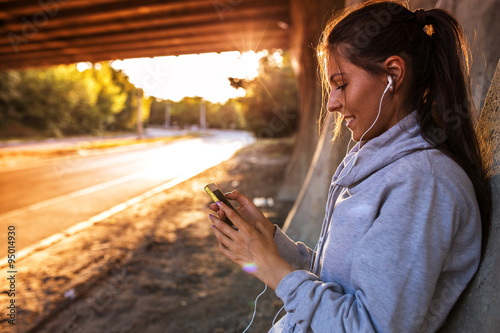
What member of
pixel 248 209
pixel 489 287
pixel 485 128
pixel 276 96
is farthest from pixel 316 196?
pixel 276 96

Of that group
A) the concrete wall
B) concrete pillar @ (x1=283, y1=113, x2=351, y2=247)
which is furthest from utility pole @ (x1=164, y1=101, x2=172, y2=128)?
the concrete wall

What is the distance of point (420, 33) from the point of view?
1.15 metres

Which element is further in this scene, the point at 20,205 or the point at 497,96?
the point at 20,205

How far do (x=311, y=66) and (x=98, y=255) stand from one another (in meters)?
5.84

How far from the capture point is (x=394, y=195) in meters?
0.96

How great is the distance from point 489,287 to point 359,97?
69 cm

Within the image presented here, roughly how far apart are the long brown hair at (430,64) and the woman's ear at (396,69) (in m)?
0.02

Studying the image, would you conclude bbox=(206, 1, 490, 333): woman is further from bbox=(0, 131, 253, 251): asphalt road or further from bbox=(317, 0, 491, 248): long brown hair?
bbox=(0, 131, 253, 251): asphalt road

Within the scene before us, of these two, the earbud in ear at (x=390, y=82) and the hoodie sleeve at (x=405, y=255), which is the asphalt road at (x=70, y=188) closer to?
the hoodie sleeve at (x=405, y=255)

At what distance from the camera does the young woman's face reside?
3.79ft

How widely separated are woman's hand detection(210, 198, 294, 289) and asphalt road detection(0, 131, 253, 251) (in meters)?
5.09

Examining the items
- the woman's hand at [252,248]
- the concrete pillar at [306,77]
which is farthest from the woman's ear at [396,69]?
the concrete pillar at [306,77]

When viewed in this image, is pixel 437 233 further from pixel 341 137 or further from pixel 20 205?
pixel 20 205

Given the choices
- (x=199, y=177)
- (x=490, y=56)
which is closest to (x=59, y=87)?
(x=199, y=177)
